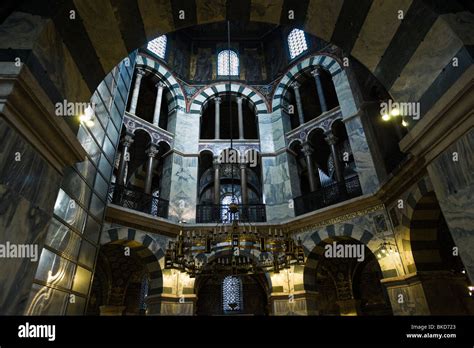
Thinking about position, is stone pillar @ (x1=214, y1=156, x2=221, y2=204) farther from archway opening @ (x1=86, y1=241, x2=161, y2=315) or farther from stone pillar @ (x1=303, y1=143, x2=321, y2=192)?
archway opening @ (x1=86, y1=241, x2=161, y2=315)

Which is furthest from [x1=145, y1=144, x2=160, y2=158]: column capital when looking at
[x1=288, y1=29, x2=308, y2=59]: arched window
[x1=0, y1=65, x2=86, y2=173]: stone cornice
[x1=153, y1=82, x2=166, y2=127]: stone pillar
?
[x1=0, y1=65, x2=86, y2=173]: stone cornice

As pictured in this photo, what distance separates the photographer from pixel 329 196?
33.3 ft

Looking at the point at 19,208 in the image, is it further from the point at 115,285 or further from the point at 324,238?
the point at 115,285

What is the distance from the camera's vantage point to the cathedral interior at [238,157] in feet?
6.96

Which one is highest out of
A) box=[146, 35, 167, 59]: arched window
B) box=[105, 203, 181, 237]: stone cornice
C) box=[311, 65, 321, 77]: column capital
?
box=[146, 35, 167, 59]: arched window

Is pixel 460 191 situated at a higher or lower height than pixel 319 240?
lower

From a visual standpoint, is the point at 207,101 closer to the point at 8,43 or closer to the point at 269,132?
the point at 269,132

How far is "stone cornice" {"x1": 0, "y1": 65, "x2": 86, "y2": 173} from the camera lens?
1.85 meters

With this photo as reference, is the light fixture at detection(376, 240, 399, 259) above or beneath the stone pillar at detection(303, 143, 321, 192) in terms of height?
beneath

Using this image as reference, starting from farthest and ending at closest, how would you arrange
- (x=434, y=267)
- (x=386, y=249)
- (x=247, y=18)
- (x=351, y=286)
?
(x=351, y=286)
(x=386, y=249)
(x=434, y=267)
(x=247, y=18)

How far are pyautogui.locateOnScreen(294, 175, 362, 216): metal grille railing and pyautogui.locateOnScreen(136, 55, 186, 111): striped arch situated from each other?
6.96 m

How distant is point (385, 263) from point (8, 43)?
868 cm

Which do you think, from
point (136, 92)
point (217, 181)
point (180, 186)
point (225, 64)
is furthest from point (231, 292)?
point (225, 64)

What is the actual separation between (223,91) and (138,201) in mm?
7183
